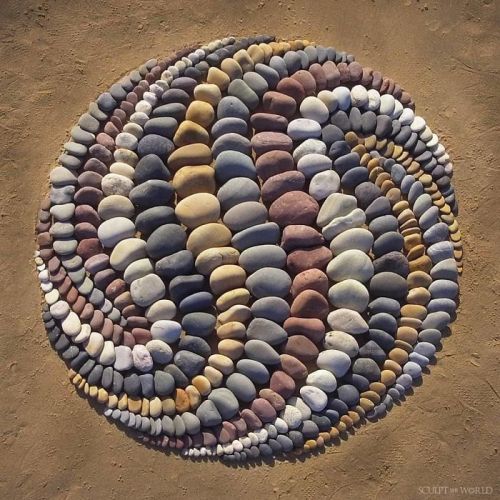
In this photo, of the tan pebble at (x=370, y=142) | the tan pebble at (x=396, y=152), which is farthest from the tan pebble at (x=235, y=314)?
the tan pebble at (x=396, y=152)

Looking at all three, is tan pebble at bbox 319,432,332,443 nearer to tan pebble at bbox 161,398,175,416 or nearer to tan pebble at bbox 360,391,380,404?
tan pebble at bbox 360,391,380,404

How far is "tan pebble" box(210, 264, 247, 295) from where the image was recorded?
4.55m

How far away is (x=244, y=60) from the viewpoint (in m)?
4.92

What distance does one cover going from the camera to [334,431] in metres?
4.49

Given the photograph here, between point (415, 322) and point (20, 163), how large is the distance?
3937 mm

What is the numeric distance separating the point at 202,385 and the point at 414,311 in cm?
200

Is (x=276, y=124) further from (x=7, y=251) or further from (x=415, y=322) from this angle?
(x=7, y=251)

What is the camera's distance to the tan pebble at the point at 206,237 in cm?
461

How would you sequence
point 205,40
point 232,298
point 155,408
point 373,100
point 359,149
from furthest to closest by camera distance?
point 205,40, point 373,100, point 359,149, point 232,298, point 155,408

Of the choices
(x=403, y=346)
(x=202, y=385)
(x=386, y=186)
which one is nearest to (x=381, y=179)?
(x=386, y=186)

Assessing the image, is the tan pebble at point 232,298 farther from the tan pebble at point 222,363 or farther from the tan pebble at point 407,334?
the tan pebble at point 407,334

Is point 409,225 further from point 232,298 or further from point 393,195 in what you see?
point 232,298

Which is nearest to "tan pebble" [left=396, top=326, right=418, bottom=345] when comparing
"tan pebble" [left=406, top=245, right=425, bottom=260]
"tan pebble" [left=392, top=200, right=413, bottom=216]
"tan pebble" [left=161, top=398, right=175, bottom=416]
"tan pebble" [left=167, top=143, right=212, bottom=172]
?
"tan pebble" [left=406, top=245, right=425, bottom=260]

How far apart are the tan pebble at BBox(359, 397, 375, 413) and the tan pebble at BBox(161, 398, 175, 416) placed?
1.63 metres
